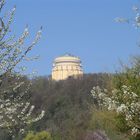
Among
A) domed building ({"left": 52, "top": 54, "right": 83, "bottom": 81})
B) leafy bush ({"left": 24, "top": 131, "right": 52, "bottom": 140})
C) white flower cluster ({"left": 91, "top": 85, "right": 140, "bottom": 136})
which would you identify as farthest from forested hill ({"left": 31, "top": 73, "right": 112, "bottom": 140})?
domed building ({"left": 52, "top": 54, "right": 83, "bottom": 81})

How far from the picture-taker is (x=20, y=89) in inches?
381

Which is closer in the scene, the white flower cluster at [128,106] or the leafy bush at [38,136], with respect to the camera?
the white flower cluster at [128,106]

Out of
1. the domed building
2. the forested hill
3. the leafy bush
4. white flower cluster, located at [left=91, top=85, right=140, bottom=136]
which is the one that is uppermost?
the domed building

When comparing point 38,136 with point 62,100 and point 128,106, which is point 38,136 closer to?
point 62,100

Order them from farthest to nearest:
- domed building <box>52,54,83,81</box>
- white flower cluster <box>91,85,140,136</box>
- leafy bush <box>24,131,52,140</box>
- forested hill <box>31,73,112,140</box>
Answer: domed building <box>52,54,83,81</box>
forested hill <box>31,73,112,140</box>
leafy bush <box>24,131,52,140</box>
white flower cluster <box>91,85,140,136</box>

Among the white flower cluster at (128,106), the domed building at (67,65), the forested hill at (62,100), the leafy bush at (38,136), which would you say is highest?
the domed building at (67,65)

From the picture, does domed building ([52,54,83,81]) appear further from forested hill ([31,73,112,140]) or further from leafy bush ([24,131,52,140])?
leafy bush ([24,131,52,140])

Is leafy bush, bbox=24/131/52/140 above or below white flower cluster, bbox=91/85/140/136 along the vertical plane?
above

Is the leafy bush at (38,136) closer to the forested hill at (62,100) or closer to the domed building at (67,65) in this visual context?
the forested hill at (62,100)

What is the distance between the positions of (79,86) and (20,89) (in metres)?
55.2

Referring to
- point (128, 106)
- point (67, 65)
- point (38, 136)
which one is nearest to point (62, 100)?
point (38, 136)

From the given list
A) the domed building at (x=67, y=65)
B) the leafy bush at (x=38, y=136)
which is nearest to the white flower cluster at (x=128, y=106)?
the leafy bush at (x=38, y=136)

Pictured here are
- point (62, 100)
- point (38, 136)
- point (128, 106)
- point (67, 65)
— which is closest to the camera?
point (128, 106)

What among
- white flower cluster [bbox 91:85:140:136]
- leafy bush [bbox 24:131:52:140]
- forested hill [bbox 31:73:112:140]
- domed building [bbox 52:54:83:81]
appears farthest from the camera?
domed building [bbox 52:54:83:81]
